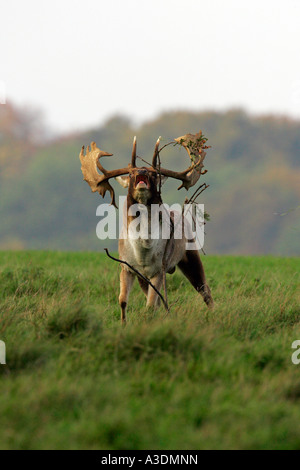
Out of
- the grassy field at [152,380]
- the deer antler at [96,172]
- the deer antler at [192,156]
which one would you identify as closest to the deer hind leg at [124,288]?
the grassy field at [152,380]

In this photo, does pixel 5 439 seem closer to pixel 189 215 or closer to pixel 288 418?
pixel 288 418

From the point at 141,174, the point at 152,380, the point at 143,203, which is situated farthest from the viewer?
the point at 143,203

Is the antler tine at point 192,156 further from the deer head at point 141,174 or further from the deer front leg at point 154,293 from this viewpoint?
the deer front leg at point 154,293

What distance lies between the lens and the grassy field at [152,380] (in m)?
4.70

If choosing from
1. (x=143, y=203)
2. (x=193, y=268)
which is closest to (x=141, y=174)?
(x=143, y=203)

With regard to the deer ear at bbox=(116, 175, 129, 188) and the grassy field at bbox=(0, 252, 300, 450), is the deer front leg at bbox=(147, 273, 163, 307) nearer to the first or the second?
the grassy field at bbox=(0, 252, 300, 450)

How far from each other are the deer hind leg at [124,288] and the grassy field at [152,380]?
17 centimetres

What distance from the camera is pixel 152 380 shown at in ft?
18.4

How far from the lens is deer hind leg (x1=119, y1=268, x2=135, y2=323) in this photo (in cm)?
858

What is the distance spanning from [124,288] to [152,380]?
322 cm

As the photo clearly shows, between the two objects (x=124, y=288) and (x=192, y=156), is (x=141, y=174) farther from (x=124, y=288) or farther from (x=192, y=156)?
(x=124, y=288)

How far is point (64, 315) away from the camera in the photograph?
267 inches

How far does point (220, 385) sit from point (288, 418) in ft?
2.35
